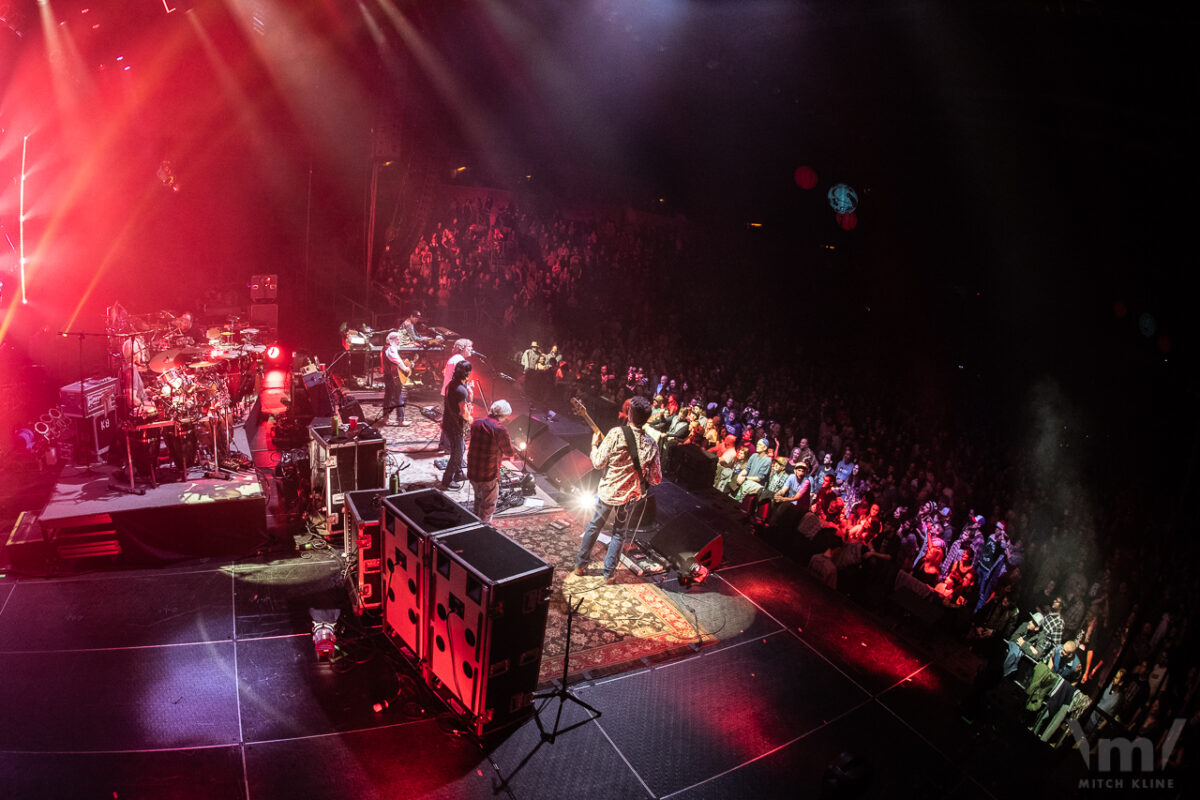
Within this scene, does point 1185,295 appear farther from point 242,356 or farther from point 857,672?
point 242,356

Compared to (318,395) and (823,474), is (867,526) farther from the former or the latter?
(318,395)

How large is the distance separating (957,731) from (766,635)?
5.30ft

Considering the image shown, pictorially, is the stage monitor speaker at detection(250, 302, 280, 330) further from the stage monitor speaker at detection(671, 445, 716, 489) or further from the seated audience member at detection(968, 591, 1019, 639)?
the seated audience member at detection(968, 591, 1019, 639)

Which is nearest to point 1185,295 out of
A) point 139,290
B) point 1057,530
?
point 1057,530

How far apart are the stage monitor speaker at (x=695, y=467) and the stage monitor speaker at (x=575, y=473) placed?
1.75 meters

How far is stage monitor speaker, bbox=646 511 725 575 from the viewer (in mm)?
6309

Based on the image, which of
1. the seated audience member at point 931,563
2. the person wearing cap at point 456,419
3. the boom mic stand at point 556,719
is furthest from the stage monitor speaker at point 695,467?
the boom mic stand at point 556,719

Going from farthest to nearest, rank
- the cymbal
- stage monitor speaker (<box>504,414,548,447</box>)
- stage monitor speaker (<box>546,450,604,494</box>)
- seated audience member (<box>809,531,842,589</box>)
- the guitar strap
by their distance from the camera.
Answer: the cymbal
stage monitor speaker (<box>504,414,548,447</box>)
stage monitor speaker (<box>546,450,604,494</box>)
seated audience member (<box>809,531,842,589</box>)
the guitar strap

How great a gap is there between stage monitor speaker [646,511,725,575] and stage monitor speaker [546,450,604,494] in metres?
1.37

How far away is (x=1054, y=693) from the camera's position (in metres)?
5.71

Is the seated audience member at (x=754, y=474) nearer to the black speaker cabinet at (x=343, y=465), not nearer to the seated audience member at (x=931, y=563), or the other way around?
the seated audience member at (x=931, y=563)

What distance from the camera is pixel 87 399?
673 cm

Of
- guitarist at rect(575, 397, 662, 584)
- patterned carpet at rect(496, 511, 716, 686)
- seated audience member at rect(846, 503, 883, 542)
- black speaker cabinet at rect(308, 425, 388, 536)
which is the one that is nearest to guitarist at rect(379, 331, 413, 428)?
black speaker cabinet at rect(308, 425, 388, 536)

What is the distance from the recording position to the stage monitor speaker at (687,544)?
20.7ft
